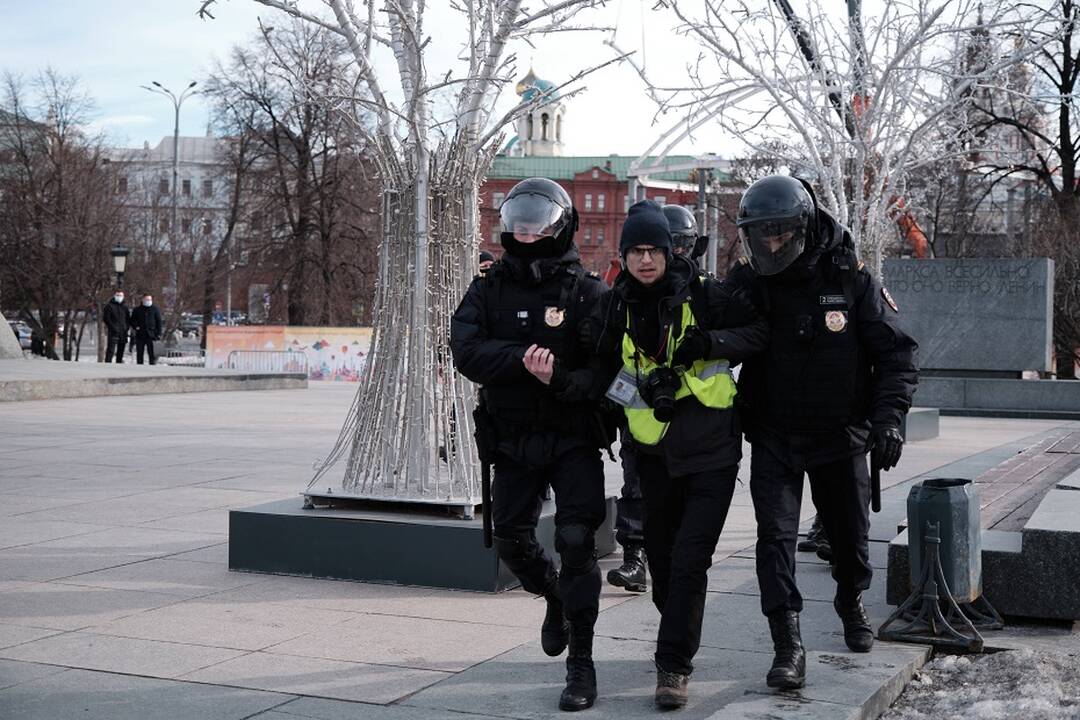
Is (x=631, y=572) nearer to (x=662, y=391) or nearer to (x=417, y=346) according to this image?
(x=417, y=346)

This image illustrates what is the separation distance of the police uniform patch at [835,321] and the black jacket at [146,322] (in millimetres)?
27242

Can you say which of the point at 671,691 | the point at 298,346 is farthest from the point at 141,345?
the point at 671,691

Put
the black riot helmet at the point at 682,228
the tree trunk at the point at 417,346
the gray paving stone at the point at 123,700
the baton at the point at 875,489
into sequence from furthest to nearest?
the tree trunk at the point at 417,346
the black riot helmet at the point at 682,228
the baton at the point at 875,489
the gray paving stone at the point at 123,700

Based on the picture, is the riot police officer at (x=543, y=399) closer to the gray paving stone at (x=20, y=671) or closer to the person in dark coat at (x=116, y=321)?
the gray paving stone at (x=20, y=671)

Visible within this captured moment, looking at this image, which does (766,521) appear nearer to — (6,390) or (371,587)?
(371,587)

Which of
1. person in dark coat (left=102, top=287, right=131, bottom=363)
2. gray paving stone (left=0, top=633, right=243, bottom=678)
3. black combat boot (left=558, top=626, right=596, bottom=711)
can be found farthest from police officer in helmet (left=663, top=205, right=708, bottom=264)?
person in dark coat (left=102, top=287, right=131, bottom=363)

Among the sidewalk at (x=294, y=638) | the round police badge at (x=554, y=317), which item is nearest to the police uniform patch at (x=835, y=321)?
the round police badge at (x=554, y=317)

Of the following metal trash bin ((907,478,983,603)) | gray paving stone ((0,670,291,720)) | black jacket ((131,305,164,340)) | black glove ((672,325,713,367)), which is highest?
black jacket ((131,305,164,340))

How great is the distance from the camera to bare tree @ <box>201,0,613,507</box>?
273 inches

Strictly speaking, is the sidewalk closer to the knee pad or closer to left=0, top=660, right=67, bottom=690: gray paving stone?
left=0, top=660, right=67, bottom=690: gray paving stone

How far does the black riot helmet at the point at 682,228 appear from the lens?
6699 mm

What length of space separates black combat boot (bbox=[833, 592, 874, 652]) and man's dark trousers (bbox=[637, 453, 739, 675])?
873 millimetres

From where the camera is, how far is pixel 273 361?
32094 millimetres

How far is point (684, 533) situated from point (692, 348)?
630 millimetres
